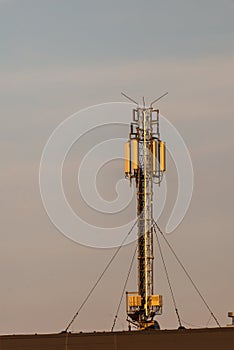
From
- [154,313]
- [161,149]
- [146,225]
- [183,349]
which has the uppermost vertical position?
[161,149]

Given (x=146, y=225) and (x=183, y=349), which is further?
(x=146, y=225)

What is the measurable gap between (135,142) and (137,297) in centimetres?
874

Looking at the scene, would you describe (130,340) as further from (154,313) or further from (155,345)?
(154,313)

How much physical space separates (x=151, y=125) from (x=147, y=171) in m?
2.57

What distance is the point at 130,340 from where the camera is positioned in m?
22.7

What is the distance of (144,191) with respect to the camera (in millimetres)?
52594

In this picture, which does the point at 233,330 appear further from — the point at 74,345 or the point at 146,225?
the point at 146,225

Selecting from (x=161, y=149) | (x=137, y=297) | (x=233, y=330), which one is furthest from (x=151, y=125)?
(x=233, y=330)

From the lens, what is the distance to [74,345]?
73.2 ft

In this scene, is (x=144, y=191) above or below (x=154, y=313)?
above

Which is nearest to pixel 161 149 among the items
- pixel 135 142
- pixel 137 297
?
pixel 135 142

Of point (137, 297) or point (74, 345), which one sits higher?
point (137, 297)

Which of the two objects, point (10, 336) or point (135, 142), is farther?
point (135, 142)

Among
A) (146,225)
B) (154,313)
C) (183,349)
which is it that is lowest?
(183,349)
